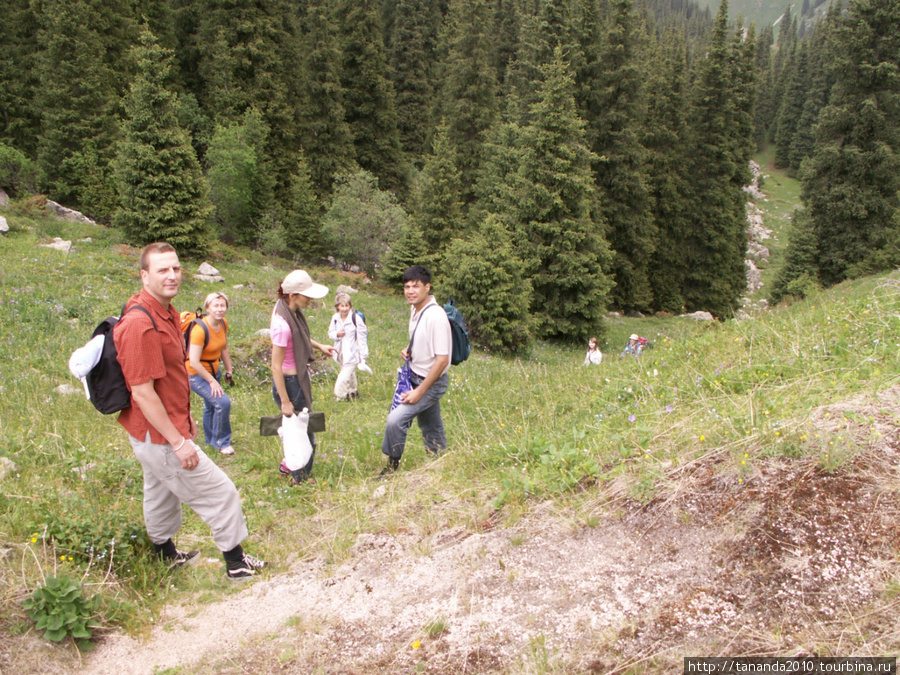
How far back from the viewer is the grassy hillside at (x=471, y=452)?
140 inches

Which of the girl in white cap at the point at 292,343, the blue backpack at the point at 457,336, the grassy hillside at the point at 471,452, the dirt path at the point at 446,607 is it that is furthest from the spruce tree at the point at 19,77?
the dirt path at the point at 446,607

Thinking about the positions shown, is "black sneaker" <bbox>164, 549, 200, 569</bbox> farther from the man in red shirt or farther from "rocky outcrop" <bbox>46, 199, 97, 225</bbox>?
"rocky outcrop" <bbox>46, 199, 97, 225</bbox>

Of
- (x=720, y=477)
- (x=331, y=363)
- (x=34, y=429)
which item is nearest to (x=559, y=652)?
(x=720, y=477)

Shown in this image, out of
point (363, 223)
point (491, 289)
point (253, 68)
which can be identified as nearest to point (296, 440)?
point (491, 289)

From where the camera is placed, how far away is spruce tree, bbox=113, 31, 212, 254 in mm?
20219

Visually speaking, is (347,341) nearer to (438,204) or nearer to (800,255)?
(438,204)

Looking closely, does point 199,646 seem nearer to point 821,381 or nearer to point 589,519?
point 589,519

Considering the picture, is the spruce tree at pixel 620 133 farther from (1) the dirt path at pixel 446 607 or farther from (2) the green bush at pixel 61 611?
(2) the green bush at pixel 61 611

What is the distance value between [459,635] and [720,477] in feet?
6.16

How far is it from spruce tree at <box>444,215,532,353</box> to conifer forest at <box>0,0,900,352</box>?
69 millimetres

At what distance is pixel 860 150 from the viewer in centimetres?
2605

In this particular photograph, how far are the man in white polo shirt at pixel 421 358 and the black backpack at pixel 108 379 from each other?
7.00ft

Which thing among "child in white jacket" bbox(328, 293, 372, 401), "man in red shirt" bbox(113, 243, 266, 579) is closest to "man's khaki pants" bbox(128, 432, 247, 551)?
"man in red shirt" bbox(113, 243, 266, 579)

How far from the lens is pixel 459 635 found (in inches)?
113
